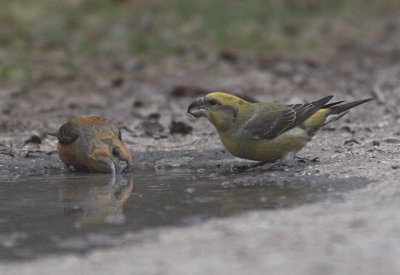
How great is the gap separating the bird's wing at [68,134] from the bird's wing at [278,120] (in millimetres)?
1420

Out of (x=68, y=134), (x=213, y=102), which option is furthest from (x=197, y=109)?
(x=68, y=134)

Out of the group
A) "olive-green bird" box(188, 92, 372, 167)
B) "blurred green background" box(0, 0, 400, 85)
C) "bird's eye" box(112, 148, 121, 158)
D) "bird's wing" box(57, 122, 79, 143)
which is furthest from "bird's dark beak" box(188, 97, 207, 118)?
"blurred green background" box(0, 0, 400, 85)

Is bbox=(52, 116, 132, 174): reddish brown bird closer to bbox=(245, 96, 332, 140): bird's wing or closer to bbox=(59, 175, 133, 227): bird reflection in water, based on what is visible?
bbox=(59, 175, 133, 227): bird reflection in water

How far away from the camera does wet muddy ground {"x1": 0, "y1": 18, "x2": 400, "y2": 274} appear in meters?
4.66

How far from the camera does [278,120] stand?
809cm

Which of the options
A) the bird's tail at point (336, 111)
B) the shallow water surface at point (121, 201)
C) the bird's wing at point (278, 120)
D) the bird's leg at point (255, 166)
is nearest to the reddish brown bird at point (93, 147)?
the shallow water surface at point (121, 201)

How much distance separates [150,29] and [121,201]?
11337mm

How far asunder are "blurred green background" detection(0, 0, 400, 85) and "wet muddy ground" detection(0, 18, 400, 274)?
153 centimetres

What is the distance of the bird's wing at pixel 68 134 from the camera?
8.02 meters

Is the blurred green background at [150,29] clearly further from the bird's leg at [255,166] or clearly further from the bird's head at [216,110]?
the bird's leg at [255,166]

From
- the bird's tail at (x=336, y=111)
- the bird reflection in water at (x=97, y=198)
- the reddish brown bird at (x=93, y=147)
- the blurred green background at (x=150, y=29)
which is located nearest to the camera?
the bird reflection in water at (x=97, y=198)

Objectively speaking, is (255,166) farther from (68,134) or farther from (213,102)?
(68,134)

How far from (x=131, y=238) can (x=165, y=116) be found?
6.50 metres

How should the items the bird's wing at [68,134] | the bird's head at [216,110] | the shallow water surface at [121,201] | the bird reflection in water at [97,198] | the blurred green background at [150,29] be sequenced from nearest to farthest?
the shallow water surface at [121,201]
the bird reflection in water at [97,198]
the bird's head at [216,110]
the bird's wing at [68,134]
the blurred green background at [150,29]
